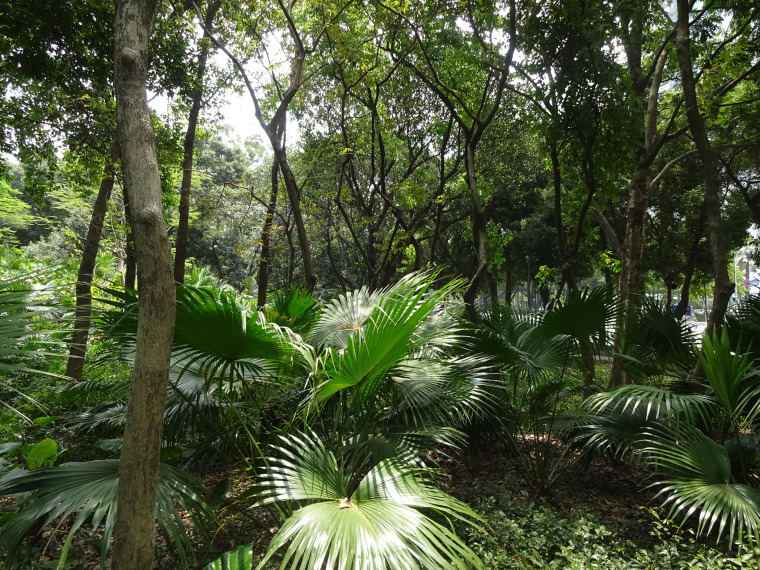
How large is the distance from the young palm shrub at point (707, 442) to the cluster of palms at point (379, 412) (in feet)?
0.04

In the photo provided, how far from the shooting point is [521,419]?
432cm

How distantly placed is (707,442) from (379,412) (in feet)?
7.28

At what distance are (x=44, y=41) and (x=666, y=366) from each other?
807 centimetres

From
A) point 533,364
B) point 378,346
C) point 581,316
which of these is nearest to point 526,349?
point 533,364

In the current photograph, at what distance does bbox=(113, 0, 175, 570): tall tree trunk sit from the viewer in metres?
2.05

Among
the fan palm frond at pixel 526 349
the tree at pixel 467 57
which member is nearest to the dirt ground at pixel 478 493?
the fan palm frond at pixel 526 349

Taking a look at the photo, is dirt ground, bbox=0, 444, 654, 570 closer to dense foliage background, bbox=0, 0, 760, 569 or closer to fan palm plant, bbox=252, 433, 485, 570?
dense foliage background, bbox=0, 0, 760, 569

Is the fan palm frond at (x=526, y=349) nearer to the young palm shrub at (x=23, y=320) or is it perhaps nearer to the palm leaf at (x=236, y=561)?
the palm leaf at (x=236, y=561)

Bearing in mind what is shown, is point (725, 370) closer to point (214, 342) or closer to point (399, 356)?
point (399, 356)

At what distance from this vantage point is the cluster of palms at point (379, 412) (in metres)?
2.01

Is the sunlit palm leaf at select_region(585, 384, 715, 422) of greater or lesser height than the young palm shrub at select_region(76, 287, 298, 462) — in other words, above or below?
below

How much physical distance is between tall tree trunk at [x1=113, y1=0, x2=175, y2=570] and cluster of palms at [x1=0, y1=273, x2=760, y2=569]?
0.13 meters

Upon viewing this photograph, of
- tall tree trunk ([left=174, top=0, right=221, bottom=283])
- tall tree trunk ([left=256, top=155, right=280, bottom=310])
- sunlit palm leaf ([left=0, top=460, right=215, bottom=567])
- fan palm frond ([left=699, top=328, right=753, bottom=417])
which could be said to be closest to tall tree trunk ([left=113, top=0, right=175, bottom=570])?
sunlit palm leaf ([left=0, top=460, right=215, bottom=567])

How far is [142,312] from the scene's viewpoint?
2.15 m
